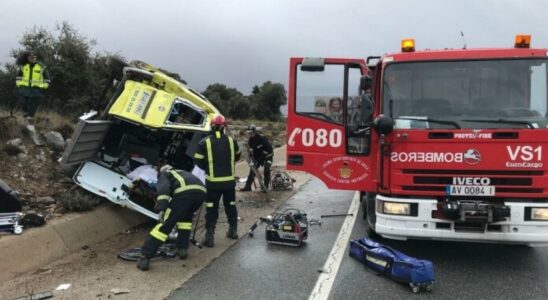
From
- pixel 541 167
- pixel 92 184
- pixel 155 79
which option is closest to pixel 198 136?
pixel 155 79

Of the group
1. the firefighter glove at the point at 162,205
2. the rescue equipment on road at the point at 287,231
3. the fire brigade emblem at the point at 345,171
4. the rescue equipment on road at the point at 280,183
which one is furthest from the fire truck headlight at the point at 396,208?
the rescue equipment on road at the point at 280,183

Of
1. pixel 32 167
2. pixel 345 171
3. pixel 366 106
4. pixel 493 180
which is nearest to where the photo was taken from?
pixel 493 180

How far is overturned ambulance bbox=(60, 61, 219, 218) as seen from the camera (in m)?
7.57

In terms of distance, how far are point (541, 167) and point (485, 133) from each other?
2.23ft

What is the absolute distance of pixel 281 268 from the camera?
6.03 metres

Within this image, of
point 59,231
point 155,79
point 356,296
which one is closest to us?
point 356,296

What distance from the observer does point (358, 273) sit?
5.75 m

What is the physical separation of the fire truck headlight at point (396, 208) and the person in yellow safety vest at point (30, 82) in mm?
7651

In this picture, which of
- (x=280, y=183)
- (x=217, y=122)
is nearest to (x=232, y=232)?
(x=217, y=122)

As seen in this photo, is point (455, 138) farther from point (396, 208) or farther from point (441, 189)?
point (396, 208)

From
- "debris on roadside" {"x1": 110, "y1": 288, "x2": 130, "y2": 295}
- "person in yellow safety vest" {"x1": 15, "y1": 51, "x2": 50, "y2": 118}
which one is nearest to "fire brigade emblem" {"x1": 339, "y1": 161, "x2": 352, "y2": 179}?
"debris on roadside" {"x1": 110, "y1": 288, "x2": 130, "y2": 295}

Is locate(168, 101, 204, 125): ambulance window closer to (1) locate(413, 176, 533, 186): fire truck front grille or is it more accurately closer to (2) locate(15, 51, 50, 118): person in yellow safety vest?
(2) locate(15, 51, 50, 118): person in yellow safety vest

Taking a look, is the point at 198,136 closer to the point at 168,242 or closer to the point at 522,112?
the point at 168,242

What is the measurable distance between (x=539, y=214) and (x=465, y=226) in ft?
2.51
